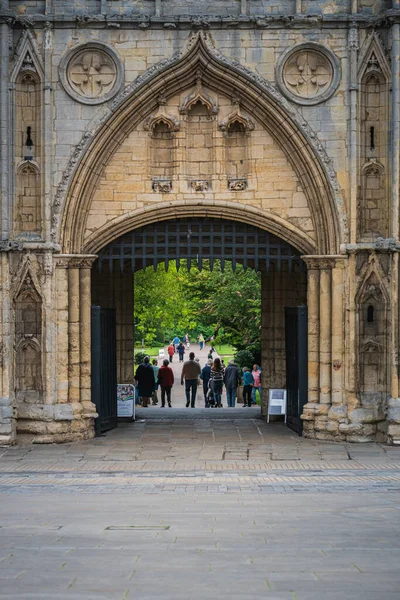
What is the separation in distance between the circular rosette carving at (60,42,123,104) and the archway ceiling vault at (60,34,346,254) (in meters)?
0.38

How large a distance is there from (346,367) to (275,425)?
310 cm

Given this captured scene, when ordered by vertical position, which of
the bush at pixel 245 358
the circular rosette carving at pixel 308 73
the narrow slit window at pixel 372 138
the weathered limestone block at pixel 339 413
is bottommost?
the weathered limestone block at pixel 339 413

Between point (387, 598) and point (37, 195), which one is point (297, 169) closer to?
point (37, 195)

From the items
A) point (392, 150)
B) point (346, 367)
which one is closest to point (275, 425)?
point (346, 367)

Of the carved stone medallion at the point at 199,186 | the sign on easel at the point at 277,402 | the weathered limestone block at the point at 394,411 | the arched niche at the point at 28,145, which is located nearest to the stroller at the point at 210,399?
the sign on easel at the point at 277,402

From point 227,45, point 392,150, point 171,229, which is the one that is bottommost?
point 171,229

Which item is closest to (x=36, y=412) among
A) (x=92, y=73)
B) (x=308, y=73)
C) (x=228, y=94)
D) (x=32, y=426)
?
(x=32, y=426)

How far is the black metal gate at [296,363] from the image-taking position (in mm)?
18625

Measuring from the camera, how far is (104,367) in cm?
1952

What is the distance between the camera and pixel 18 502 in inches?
507

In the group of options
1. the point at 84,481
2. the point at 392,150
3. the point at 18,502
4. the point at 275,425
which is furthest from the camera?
the point at 275,425

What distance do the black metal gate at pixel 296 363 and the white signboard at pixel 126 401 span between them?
311 centimetres

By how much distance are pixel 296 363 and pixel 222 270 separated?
2.11 meters

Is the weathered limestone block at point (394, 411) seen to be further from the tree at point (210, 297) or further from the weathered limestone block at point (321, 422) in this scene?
the tree at point (210, 297)
